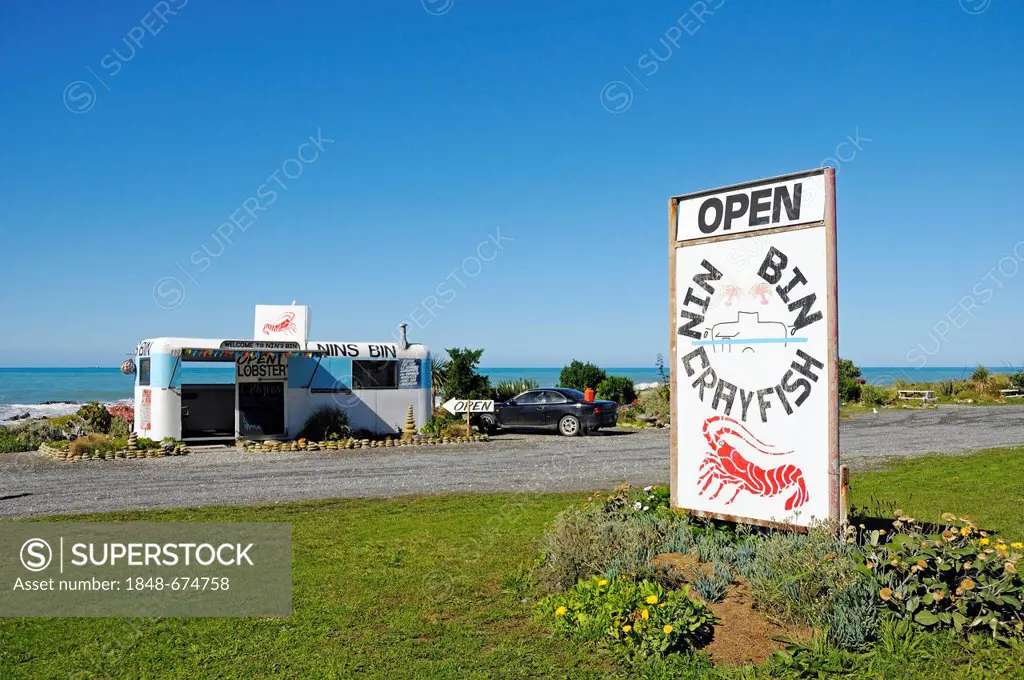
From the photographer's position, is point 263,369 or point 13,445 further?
point 263,369

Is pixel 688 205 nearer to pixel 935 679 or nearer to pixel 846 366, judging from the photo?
pixel 935 679

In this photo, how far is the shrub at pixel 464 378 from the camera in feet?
Result: 89.2

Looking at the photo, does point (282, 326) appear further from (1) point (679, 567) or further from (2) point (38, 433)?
(1) point (679, 567)

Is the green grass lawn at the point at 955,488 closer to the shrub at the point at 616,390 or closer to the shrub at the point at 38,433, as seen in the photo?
the shrub at the point at 616,390

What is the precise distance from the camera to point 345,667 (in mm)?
4816

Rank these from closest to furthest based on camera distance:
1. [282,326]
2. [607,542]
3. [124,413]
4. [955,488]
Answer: [607,542] → [955,488] → [282,326] → [124,413]

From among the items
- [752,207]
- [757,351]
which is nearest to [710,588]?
[757,351]

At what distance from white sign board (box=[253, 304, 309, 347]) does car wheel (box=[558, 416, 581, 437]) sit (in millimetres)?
7507

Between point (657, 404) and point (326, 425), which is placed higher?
point (657, 404)

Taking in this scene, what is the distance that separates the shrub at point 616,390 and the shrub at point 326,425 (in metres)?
12.3

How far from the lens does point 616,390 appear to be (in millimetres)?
31203

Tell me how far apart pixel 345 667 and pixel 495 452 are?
13.5m

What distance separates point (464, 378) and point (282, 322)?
8.15m

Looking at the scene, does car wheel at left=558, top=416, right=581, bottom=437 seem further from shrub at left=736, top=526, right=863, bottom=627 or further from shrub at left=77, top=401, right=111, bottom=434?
shrub at left=736, top=526, right=863, bottom=627
